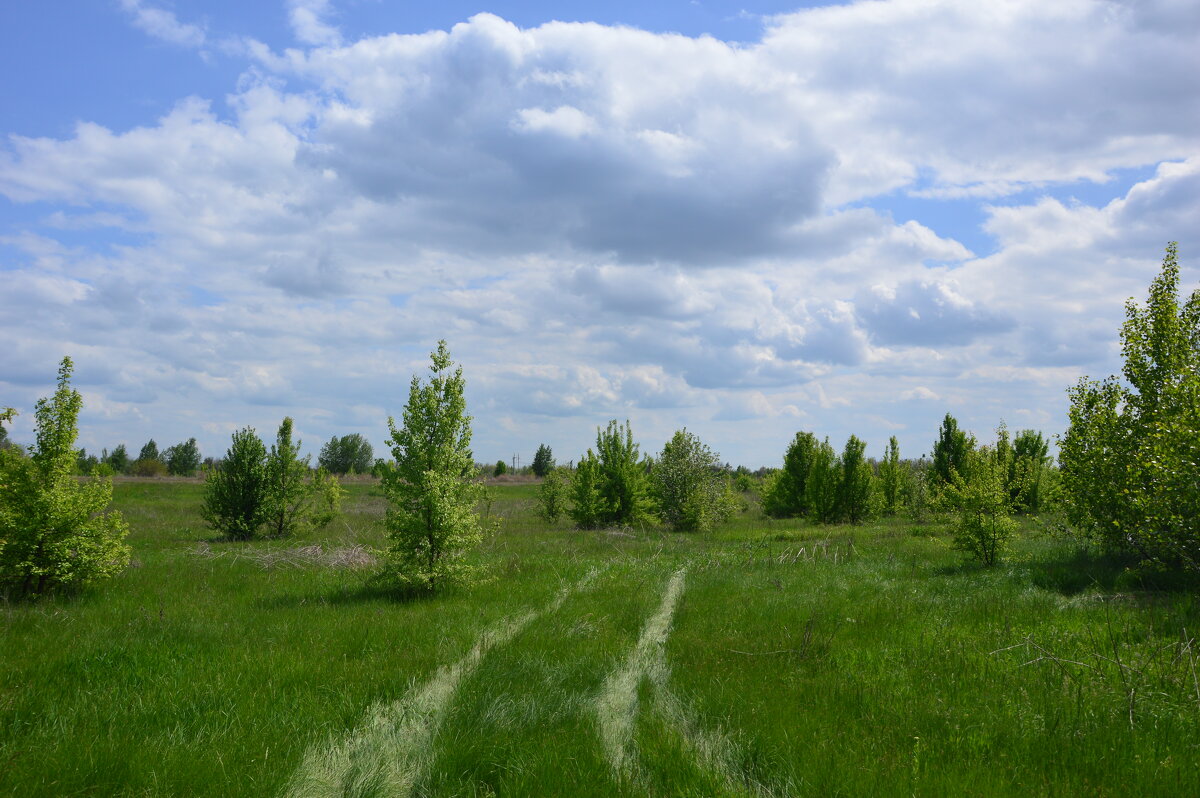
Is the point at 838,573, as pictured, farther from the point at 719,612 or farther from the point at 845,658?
the point at 845,658

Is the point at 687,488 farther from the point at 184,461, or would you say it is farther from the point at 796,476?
the point at 184,461

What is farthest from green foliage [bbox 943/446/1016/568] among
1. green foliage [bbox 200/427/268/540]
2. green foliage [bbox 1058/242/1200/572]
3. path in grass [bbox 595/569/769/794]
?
green foliage [bbox 200/427/268/540]

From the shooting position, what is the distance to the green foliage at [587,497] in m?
30.6

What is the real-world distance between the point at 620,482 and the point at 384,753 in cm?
2615

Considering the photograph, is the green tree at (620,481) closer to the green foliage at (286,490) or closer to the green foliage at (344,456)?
the green foliage at (286,490)

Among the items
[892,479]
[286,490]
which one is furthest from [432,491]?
[892,479]

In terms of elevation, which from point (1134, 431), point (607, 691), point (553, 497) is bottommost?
point (607, 691)

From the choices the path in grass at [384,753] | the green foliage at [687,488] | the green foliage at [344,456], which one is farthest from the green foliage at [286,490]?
the green foliage at [344,456]

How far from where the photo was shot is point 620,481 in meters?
31.5

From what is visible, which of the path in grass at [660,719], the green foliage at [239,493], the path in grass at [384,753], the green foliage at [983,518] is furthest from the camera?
the green foliage at [239,493]

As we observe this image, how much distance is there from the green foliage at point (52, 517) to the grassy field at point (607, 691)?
0.73 metres

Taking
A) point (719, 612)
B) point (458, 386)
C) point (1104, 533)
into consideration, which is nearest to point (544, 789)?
point (719, 612)

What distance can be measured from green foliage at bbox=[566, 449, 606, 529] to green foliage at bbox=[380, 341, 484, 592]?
1714 centimetres

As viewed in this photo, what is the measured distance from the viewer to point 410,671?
7668mm
